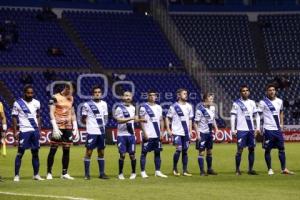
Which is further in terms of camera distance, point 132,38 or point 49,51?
point 132,38

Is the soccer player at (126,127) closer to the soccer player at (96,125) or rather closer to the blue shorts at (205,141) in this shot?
the soccer player at (96,125)

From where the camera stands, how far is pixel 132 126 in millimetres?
21984

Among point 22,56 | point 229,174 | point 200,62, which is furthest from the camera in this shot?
point 200,62

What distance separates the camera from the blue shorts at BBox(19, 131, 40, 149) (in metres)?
20.9

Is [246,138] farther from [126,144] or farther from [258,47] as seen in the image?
[258,47]

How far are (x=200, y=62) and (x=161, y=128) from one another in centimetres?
3166

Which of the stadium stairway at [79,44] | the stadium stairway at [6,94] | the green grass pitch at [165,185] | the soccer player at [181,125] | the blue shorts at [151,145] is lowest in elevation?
the green grass pitch at [165,185]

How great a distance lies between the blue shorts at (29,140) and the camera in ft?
68.4

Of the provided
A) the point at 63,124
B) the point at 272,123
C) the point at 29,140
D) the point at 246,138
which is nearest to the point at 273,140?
the point at 272,123

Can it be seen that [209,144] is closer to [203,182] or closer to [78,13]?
[203,182]

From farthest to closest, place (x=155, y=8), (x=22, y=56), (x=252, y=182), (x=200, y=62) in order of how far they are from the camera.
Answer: (x=155, y=8)
(x=200, y=62)
(x=22, y=56)
(x=252, y=182)

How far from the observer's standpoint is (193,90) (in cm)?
5259

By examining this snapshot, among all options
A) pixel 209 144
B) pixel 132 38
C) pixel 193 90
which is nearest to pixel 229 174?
pixel 209 144

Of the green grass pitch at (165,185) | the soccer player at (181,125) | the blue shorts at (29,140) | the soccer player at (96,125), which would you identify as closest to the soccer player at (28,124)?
the blue shorts at (29,140)
